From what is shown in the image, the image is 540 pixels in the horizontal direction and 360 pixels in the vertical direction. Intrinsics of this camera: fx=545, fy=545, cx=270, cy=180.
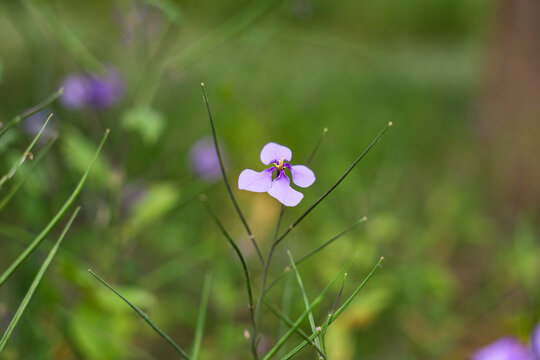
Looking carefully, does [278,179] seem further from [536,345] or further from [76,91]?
[76,91]

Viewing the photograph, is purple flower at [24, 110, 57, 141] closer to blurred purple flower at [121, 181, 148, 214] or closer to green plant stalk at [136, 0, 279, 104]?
green plant stalk at [136, 0, 279, 104]

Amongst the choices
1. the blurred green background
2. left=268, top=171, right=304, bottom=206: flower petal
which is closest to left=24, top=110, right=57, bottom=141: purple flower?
the blurred green background

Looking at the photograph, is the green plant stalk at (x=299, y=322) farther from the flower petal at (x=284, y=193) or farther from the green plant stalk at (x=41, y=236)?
the green plant stalk at (x=41, y=236)

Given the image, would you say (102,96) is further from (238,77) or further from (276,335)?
(238,77)

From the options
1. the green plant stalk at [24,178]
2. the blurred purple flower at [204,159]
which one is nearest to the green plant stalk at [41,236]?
the green plant stalk at [24,178]

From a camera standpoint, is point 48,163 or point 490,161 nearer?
point 48,163

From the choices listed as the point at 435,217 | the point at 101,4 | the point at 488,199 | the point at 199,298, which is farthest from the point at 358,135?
the point at 101,4

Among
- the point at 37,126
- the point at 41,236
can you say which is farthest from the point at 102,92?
the point at 41,236
